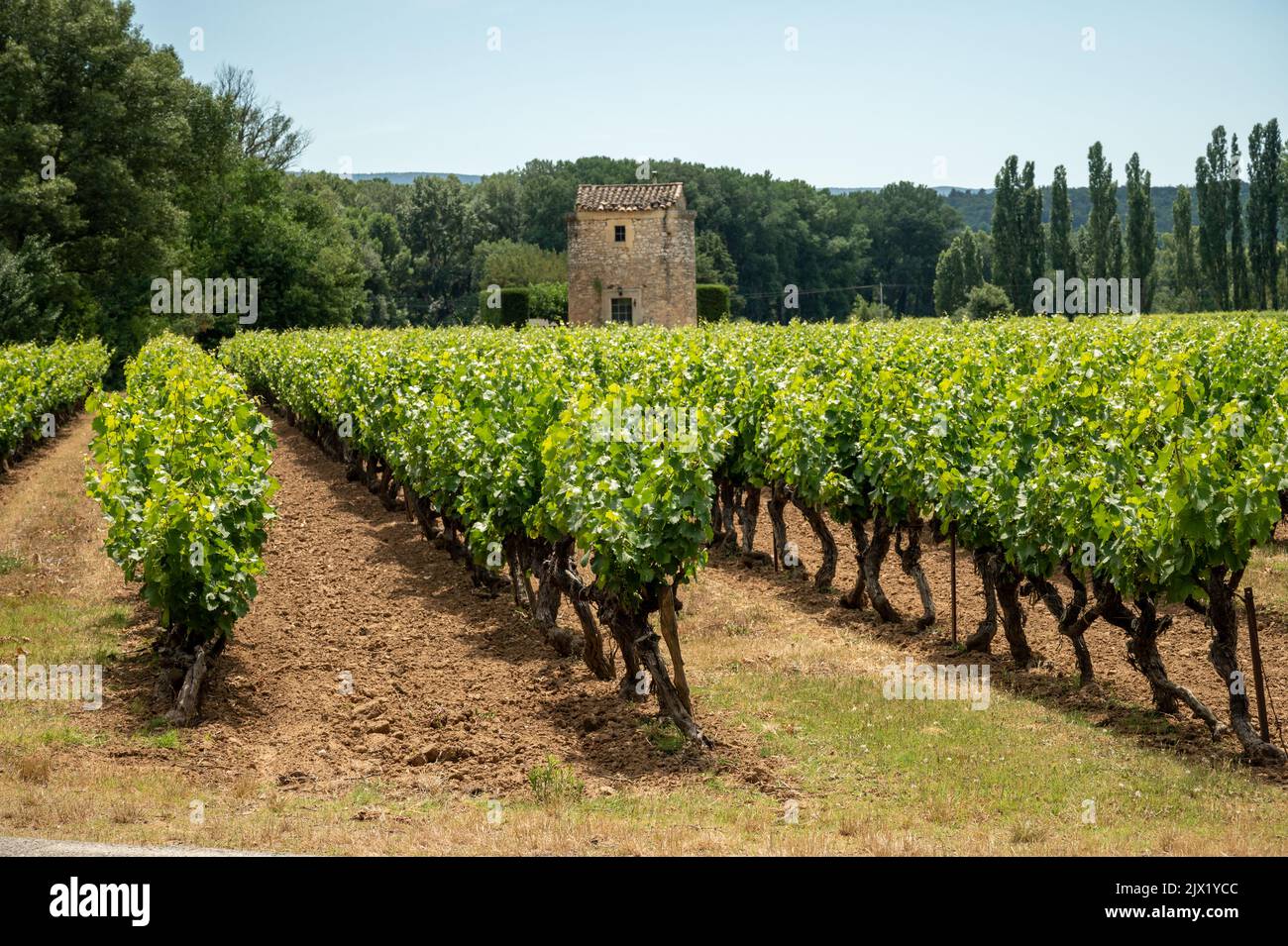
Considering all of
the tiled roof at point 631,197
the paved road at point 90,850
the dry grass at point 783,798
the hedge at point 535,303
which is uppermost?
the tiled roof at point 631,197

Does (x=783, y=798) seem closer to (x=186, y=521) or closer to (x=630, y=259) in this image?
(x=186, y=521)

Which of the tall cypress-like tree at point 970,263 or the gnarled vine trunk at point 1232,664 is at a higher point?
the tall cypress-like tree at point 970,263

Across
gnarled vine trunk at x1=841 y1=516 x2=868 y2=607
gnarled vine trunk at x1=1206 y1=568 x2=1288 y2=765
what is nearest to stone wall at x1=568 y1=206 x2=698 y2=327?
gnarled vine trunk at x1=841 y1=516 x2=868 y2=607

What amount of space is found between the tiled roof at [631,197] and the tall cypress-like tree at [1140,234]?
22.4 metres

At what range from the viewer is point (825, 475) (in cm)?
1405

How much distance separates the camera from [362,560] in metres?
16.7

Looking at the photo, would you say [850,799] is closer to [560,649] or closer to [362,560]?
[560,649]

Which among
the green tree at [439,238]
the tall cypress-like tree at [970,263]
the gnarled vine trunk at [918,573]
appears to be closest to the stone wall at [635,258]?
the tall cypress-like tree at [970,263]

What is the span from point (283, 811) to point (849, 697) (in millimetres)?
4609

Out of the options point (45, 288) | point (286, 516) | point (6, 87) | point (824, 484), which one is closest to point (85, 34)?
point (6, 87)

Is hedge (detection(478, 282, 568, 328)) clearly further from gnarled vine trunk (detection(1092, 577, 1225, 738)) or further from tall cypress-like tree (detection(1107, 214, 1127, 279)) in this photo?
gnarled vine trunk (detection(1092, 577, 1225, 738))

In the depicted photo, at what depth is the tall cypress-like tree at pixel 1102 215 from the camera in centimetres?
6222

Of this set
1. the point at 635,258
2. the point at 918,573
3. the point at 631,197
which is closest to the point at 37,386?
the point at 918,573

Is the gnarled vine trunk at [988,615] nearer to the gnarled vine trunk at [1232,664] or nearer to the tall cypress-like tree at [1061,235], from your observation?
the gnarled vine trunk at [1232,664]
